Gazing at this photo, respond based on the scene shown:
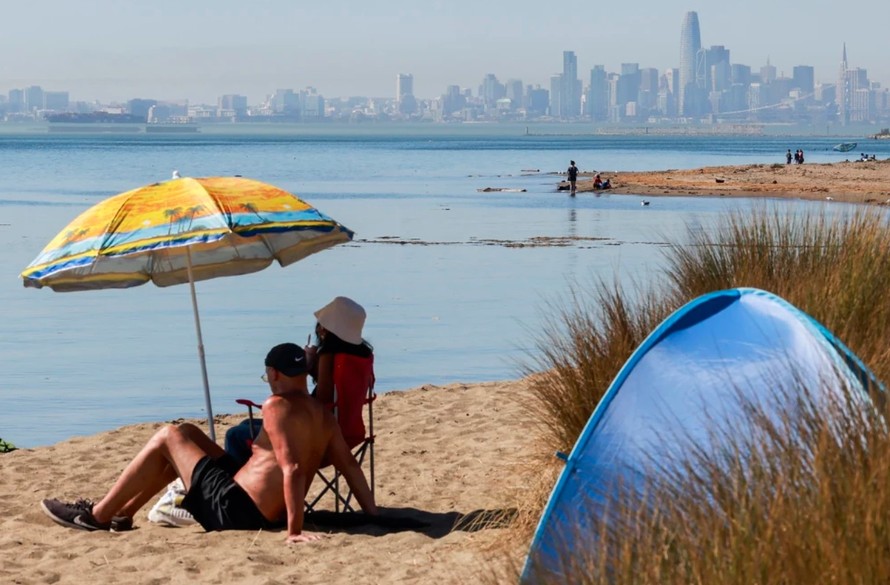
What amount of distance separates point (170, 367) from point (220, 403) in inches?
77.8

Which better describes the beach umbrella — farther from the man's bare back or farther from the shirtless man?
the man's bare back

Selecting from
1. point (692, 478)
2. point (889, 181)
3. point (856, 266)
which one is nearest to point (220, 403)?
point (856, 266)

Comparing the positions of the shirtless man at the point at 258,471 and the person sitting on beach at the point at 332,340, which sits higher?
the person sitting on beach at the point at 332,340

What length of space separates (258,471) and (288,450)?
0.32 meters

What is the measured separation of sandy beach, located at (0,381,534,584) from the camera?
19.6ft

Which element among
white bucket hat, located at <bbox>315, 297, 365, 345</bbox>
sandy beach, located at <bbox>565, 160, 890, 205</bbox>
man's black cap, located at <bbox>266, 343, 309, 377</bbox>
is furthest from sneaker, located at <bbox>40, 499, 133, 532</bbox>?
sandy beach, located at <bbox>565, 160, 890, 205</bbox>

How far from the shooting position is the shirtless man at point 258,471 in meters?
6.31

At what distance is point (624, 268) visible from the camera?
65.9ft

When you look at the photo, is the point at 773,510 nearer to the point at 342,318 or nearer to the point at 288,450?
the point at 288,450

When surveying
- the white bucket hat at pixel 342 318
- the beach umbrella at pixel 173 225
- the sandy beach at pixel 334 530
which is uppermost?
the beach umbrella at pixel 173 225

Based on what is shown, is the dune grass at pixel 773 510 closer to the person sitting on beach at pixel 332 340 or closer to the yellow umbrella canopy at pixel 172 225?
the person sitting on beach at pixel 332 340

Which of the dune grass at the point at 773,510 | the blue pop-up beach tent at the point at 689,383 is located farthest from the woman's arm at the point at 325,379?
the dune grass at the point at 773,510

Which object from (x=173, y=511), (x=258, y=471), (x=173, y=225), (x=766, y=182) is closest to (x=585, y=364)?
(x=258, y=471)

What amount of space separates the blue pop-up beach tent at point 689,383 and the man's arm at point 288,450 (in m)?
1.44
